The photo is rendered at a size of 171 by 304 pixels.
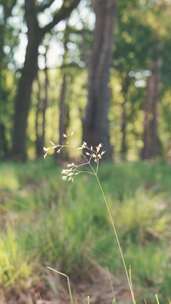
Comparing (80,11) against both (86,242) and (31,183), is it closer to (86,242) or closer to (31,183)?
(31,183)

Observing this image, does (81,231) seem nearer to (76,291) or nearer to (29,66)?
(76,291)

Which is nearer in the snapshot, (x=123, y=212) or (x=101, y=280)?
(x=101, y=280)

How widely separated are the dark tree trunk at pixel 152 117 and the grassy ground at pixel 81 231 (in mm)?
17478

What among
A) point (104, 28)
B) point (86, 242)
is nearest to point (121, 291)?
point (86, 242)

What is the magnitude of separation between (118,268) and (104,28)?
28.5 ft

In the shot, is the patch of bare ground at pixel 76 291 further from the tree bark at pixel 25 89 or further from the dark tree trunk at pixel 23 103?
the dark tree trunk at pixel 23 103

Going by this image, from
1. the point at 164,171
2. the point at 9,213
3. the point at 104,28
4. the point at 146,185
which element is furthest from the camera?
the point at 104,28

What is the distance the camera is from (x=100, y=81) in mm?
13211

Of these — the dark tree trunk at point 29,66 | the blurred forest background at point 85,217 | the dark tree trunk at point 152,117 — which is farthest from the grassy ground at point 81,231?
the dark tree trunk at point 152,117

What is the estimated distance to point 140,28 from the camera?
2750cm

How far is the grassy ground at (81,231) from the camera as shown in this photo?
175 inches

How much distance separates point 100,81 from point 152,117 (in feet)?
44.0

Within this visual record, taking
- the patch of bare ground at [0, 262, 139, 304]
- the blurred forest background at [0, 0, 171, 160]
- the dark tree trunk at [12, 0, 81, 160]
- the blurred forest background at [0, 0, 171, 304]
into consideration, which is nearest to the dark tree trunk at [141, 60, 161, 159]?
the blurred forest background at [0, 0, 171, 160]

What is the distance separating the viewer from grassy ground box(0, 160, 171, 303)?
4434mm
